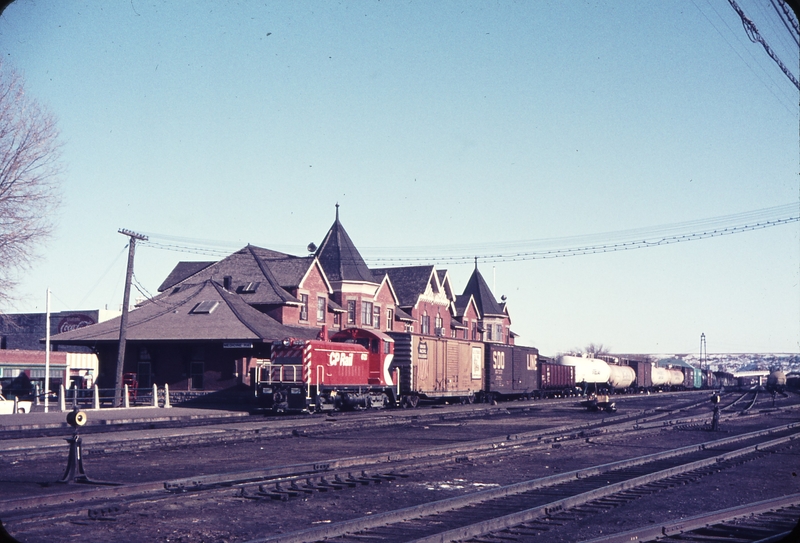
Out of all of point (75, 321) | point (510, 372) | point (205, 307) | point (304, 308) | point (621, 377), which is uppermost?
point (75, 321)

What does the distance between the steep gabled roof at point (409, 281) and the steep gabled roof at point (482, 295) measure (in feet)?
39.9

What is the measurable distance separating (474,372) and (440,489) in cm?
3265

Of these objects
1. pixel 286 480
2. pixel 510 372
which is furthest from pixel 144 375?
pixel 286 480

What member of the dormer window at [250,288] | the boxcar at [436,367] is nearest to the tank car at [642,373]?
the boxcar at [436,367]

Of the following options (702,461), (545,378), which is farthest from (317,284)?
(702,461)

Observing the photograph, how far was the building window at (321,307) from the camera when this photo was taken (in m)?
50.8

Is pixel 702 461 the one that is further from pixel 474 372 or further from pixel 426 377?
pixel 474 372

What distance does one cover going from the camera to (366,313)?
5584 cm

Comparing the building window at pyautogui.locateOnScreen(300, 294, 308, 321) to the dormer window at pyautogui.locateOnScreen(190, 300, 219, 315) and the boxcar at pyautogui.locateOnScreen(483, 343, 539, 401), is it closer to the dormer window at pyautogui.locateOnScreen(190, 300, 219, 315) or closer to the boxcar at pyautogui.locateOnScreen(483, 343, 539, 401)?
the dormer window at pyautogui.locateOnScreen(190, 300, 219, 315)

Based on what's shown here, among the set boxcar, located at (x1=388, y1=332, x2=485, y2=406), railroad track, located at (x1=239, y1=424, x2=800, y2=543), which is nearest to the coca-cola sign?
boxcar, located at (x1=388, y1=332, x2=485, y2=406)

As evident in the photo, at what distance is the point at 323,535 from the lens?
8.73 meters

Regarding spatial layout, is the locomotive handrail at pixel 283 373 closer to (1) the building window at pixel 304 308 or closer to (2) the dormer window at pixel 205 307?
(2) the dormer window at pixel 205 307

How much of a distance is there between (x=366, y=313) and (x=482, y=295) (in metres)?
24.4

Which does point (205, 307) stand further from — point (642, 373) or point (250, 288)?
point (642, 373)
